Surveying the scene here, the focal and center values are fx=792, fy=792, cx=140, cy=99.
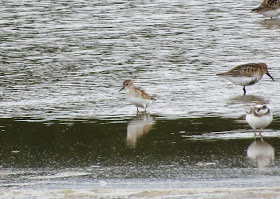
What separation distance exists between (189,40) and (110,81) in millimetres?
5783

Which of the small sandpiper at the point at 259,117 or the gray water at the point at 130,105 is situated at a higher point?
the small sandpiper at the point at 259,117

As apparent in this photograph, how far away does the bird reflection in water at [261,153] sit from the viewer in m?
10.2

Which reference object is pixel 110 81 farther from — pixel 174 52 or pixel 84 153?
pixel 84 153

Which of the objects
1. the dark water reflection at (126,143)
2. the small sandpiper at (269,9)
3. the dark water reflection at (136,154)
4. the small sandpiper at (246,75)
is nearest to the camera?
the dark water reflection at (136,154)

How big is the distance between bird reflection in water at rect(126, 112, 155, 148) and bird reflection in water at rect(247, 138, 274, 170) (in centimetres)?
171

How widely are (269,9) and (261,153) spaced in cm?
1752

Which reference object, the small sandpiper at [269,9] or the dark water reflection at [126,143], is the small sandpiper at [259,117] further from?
the small sandpiper at [269,9]

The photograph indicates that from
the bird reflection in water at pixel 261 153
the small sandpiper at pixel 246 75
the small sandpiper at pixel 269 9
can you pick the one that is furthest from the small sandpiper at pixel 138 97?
the small sandpiper at pixel 269 9

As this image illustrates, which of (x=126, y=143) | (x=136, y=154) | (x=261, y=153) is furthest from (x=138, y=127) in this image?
(x=261, y=153)

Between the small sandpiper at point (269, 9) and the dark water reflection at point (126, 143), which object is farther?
the small sandpiper at point (269, 9)

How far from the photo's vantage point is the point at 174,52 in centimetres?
2045

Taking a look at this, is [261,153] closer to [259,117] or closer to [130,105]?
[259,117]

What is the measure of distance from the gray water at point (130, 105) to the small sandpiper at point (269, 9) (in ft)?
1.07

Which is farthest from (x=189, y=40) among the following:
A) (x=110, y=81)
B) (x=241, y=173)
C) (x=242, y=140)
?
(x=241, y=173)
